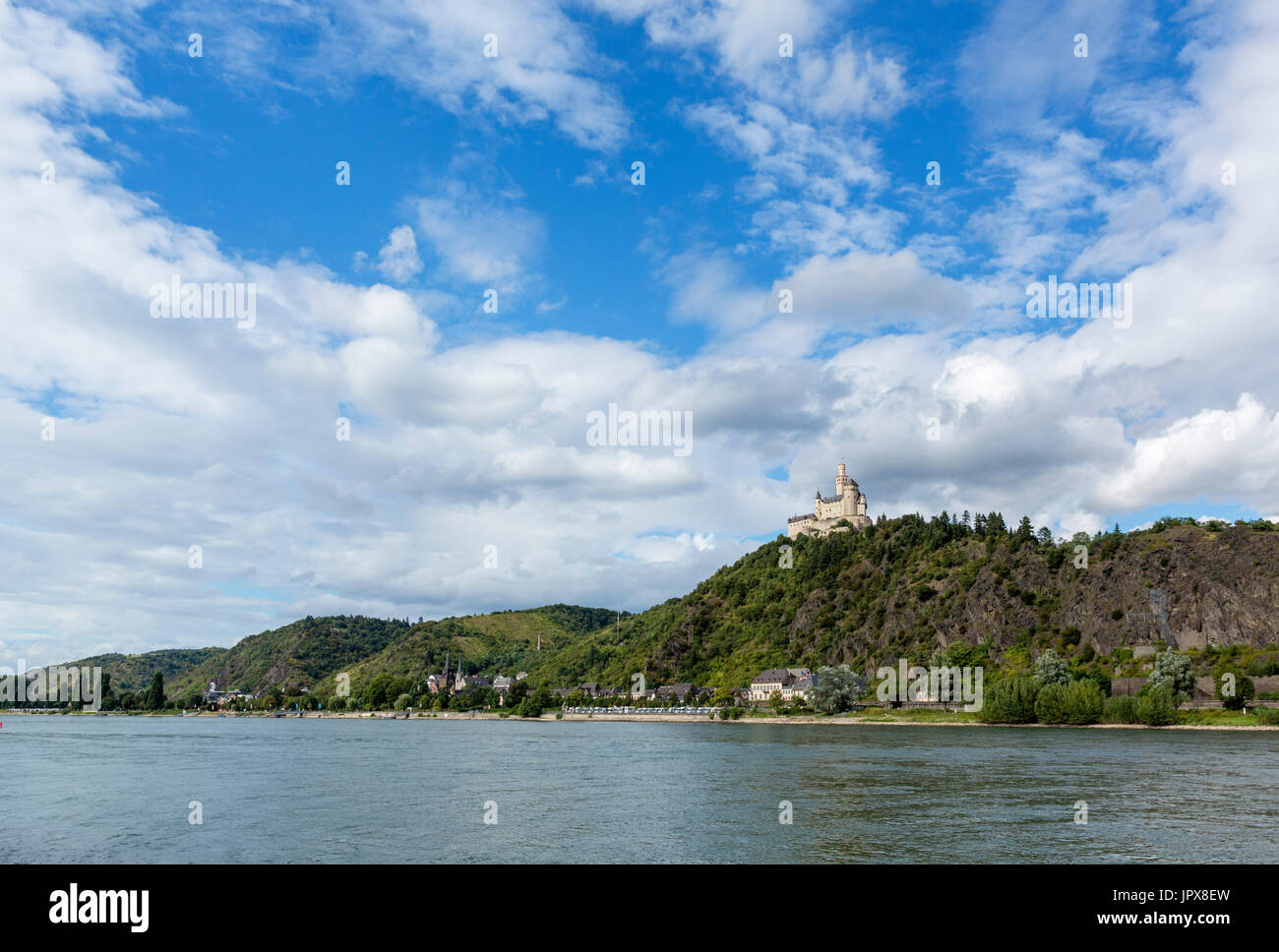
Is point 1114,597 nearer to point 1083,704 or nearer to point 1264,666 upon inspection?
point 1264,666

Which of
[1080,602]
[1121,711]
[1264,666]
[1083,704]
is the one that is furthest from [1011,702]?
[1080,602]

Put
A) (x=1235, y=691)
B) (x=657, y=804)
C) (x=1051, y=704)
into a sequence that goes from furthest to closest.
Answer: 1. (x=1051, y=704)
2. (x=1235, y=691)
3. (x=657, y=804)

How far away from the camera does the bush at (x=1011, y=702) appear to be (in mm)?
122188

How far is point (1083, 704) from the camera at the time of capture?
115250 mm

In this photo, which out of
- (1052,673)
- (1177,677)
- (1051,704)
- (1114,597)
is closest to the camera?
(1177,677)

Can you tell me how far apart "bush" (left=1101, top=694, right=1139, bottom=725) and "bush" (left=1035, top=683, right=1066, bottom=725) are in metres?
5.13

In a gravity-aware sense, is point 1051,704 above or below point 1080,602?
below

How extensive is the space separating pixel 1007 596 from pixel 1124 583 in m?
22.1

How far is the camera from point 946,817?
39.1 m

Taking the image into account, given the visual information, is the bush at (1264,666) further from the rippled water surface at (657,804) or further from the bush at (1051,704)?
the rippled water surface at (657,804)

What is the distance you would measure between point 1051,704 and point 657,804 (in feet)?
308

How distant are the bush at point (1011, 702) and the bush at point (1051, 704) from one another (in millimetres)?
1440

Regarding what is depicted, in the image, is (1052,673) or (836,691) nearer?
(1052,673)
